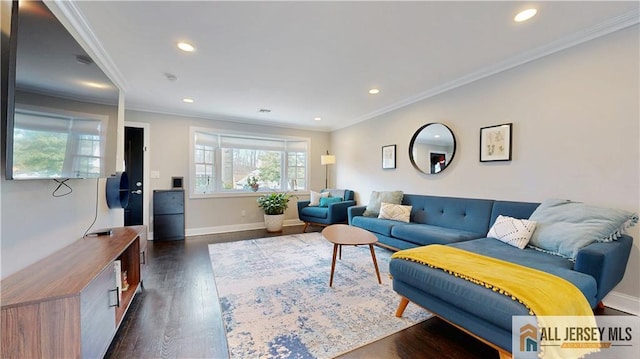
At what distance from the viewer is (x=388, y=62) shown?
105 inches

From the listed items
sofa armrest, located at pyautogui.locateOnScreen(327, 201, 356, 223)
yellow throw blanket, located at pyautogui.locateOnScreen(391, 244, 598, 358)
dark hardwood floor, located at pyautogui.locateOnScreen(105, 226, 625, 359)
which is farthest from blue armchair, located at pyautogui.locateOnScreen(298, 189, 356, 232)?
yellow throw blanket, located at pyautogui.locateOnScreen(391, 244, 598, 358)

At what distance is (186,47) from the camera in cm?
234

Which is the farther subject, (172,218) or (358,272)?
(172,218)

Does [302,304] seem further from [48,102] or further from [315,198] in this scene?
[315,198]

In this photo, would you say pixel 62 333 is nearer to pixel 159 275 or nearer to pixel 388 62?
pixel 159 275

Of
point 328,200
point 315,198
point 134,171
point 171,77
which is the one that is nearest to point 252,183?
point 315,198

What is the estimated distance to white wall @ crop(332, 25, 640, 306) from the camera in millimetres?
2008

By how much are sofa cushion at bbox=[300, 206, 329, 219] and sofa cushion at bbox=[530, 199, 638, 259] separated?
3067mm

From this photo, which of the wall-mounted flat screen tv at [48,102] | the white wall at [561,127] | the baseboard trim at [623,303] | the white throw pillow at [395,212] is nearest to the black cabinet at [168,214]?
the wall-mounted flat screen tv at [48,102]

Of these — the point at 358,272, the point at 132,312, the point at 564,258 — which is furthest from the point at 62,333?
the point at 564,258

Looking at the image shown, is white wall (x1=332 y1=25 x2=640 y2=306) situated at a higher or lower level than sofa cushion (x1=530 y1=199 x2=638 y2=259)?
higher

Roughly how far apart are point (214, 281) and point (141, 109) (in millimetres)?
3442

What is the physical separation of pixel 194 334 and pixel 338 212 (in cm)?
317

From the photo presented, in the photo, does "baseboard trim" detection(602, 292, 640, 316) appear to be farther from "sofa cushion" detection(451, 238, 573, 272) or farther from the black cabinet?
the black cabinet
